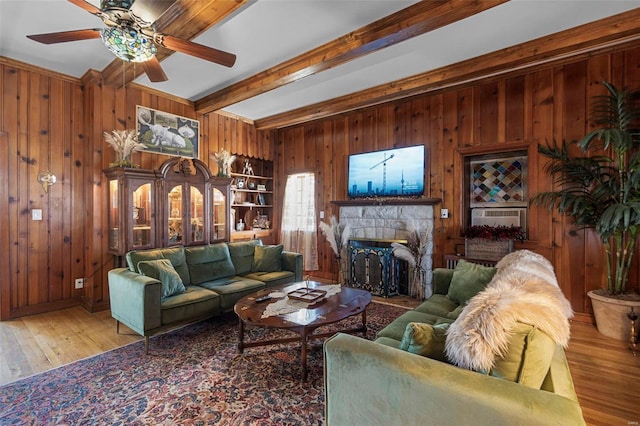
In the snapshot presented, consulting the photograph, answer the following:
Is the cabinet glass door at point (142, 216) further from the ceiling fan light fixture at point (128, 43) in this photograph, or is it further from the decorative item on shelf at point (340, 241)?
the decorative item on shelf at point (340, 241)

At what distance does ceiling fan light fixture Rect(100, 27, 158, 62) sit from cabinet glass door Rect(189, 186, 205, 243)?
91.2 inches

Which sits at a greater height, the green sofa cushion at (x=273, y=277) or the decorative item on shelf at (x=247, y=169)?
the decorative item on shelf at (x=247, y=169)

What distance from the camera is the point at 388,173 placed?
4.76 meters

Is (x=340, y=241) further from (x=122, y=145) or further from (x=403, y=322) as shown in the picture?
(x=122, y=145)

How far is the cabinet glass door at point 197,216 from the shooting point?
434cm

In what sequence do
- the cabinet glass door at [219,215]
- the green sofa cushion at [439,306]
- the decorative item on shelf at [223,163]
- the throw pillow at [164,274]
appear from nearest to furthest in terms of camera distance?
the green sofa cushion at [439,306] < the throw pillow at [164,274] < the cabinet glass door at [219,215] < the decorative item on shelf at [223,163]

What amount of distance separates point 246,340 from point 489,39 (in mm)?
3813

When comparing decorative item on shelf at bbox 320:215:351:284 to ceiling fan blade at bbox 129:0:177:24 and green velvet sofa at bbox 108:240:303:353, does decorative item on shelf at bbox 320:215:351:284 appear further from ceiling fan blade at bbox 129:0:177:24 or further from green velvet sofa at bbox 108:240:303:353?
ceiling fan blade at bbox 129:0:177:24

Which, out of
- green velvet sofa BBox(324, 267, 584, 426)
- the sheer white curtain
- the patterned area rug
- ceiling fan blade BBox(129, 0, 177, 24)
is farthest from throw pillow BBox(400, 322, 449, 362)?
the sheer white curtain

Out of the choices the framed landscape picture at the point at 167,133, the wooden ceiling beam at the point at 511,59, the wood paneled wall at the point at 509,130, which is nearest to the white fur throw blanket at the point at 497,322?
the wood paneled wall at the point at 509,130

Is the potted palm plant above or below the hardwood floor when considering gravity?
above

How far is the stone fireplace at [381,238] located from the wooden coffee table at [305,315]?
1522 mm

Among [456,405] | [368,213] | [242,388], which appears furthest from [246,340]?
[368,213]

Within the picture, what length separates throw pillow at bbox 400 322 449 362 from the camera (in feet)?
4.39
